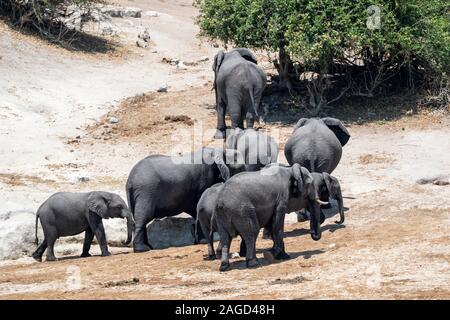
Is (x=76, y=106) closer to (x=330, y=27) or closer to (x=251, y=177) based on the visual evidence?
(x=330, y=27)

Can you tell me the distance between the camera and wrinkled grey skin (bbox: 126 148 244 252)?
57.3 ft

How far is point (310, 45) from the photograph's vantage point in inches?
972

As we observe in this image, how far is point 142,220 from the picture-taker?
1744 centimetres

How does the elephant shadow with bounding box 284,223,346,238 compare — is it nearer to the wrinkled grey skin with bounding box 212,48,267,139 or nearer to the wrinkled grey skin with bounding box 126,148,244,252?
the wrinkled grey skin with bounding box 126,148,244,252

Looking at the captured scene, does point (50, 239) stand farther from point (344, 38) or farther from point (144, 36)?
point (144, 36)

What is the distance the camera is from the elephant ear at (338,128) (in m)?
19.7

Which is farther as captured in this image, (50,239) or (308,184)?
(50,239)

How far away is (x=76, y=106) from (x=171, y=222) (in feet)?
29.2

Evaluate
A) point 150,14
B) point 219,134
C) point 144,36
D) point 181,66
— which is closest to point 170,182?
point 219,134

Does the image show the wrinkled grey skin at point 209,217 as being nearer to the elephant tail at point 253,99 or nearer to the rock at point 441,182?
the rock at point 441,182

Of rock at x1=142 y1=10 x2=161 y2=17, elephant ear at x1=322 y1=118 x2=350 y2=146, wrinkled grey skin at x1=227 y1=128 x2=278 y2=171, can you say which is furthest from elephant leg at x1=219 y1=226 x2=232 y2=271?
rock at x1=142 y1=10 x2=161 y2=17

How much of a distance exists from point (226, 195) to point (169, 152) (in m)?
8.34

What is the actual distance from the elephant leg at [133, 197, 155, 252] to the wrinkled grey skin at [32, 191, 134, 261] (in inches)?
5.4

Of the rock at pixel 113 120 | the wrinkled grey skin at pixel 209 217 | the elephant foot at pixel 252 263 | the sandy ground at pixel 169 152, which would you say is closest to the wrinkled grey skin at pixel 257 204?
the elephant foot at pixel 252 263
